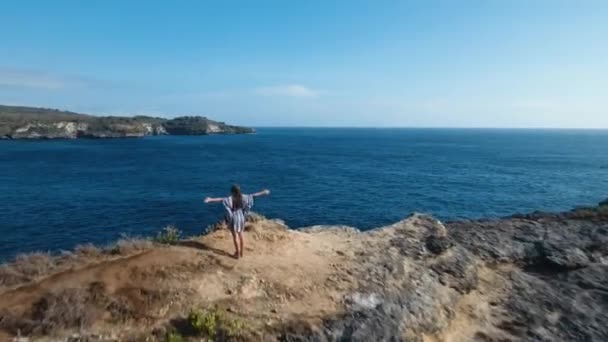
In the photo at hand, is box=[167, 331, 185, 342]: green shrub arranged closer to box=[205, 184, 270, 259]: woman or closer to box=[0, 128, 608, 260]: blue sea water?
box=[205, 184, 270, 259]: woman

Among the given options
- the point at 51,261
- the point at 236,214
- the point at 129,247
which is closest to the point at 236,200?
the point at 236,214

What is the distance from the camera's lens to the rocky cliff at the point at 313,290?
1206 cm

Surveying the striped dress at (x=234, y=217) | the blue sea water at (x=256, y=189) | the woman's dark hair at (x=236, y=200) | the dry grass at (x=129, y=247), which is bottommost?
the blue sea water at (x=256, y=189)

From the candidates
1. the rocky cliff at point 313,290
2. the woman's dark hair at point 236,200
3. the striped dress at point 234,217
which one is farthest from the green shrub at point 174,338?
the woman's dark hair at point 236,200

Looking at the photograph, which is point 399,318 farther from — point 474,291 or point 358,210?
point 358,210

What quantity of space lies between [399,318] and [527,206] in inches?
1614

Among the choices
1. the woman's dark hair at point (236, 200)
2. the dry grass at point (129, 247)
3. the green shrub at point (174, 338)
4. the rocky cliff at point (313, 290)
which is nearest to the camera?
the green shrub at point (174, 338)

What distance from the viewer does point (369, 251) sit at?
18.5m

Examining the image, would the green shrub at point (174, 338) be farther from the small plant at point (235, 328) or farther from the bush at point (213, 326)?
the small plant at point (235, 328)

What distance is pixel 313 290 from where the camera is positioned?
14594 mm

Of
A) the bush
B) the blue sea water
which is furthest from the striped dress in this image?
the blue sea water

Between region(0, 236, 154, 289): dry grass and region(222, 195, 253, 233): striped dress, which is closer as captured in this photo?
region(0, 236, 154, 289): dry grass

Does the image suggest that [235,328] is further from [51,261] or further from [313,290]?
[51,261]

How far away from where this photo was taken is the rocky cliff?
475 inches
